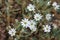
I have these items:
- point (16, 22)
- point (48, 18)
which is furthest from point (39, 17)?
point (16, 22)

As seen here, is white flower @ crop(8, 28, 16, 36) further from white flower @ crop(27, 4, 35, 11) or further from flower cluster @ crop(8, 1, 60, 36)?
white flower @ crop(27, 4, 35, 11)

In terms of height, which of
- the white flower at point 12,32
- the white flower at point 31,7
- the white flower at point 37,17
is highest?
the white flower at point 31,7

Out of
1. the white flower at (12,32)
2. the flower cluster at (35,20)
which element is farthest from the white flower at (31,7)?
the white flower at (12,32)

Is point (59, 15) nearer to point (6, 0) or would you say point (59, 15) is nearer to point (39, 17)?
point (39, 17)

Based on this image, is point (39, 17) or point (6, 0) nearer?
point (39, 17)

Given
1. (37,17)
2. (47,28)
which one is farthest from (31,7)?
(47,28)

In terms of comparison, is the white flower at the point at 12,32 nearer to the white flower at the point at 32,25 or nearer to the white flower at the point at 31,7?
the white flower at the point at 32,25

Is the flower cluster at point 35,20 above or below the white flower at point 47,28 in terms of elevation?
above

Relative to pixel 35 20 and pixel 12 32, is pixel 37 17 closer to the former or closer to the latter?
pixel 35 20

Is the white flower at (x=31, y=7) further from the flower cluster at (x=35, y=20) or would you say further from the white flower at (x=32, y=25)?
the white flower at (x=32, y=25)

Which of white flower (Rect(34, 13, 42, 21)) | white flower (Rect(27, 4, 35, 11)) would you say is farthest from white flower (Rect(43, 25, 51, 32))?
white flower (Rect(27, 4, 35, 11))

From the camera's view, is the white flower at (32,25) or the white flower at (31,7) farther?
the white flower at (31,7)
